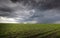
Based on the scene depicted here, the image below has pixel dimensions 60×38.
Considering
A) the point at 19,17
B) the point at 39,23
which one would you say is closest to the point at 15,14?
the point at 19,17

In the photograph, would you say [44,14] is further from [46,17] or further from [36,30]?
[36,30]

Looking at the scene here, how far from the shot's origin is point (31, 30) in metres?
5.23

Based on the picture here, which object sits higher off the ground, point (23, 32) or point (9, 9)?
point (9, 9)

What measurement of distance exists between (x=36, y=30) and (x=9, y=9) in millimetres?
1124

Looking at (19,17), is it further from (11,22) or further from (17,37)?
(17,37)

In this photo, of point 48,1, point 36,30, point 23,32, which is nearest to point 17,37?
point 23,32

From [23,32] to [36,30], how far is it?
1.41 ft

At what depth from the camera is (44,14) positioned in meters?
5.30

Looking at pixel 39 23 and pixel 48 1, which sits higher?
pixel 48 1

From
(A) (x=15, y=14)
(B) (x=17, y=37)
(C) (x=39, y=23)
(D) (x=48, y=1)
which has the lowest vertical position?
(B) (x=17, y=37)

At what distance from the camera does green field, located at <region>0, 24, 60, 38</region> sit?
16.9ft

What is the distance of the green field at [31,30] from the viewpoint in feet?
16.9

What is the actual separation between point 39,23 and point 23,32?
1.98ft

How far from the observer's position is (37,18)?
209 inches
